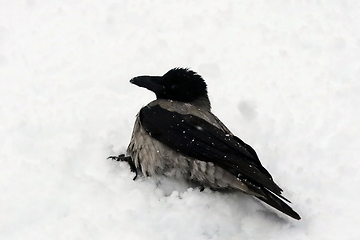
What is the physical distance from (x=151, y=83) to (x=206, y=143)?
1.22m

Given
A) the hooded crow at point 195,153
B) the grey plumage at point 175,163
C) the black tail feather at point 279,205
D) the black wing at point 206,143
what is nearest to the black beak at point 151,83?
the hooded crow at point 195,153

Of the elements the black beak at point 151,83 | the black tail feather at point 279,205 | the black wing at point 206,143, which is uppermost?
the black beak at point 151,83

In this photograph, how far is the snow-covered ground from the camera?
166 inches

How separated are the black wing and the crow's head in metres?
0.43

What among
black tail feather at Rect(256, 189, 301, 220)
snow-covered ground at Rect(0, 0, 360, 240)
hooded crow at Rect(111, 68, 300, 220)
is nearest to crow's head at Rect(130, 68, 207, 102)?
hooded crow at Rect(111, 68, 300, 220)

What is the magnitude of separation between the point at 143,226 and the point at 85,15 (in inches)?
190

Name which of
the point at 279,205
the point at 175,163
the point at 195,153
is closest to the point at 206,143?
the point at 195,153

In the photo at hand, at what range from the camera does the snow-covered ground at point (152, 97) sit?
13.9ft

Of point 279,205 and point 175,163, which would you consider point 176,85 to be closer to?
point 175,163

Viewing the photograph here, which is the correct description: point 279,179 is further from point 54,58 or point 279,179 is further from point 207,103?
point 54,58

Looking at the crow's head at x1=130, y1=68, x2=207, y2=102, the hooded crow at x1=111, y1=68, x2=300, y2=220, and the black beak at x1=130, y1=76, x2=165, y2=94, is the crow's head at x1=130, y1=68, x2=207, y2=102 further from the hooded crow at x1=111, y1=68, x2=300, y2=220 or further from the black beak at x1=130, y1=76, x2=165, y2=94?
the hooded crow at x1=111, y1=68, x2=300, y2=220

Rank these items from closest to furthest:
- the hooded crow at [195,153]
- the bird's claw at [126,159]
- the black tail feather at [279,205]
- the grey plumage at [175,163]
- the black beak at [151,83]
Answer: the black tail feather at [279,205] < the hooded crow at [195,153] < the grey plumage at [175,163] < the bird's claw at [126,159] < the black beak at [151,83]

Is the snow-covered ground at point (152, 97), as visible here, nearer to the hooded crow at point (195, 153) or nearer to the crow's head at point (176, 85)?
the hooded crow at point (195, 153)

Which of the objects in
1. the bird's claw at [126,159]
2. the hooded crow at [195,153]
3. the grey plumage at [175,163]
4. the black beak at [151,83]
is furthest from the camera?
the black beak at [151,83]
